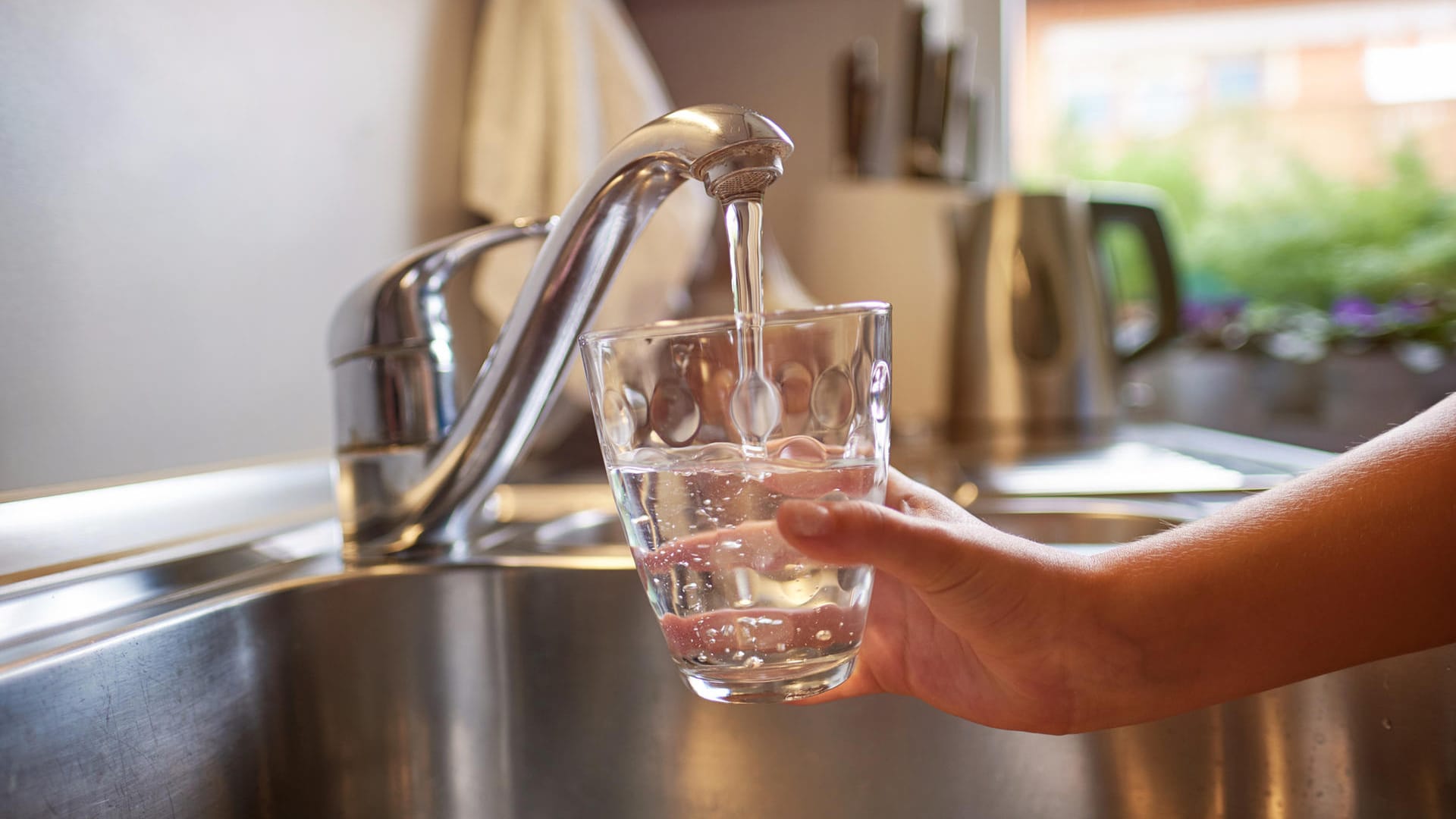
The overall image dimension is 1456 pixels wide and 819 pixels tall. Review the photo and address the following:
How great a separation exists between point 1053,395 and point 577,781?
87cm

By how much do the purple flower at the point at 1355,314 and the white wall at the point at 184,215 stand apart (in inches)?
65.8

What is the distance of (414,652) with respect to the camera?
483 millimetres

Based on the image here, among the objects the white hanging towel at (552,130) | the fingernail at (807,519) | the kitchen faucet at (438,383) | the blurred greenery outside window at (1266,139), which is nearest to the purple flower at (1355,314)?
the blurred greenery outside window at (1266,139)

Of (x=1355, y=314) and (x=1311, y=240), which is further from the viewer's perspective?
(x=1311, y=240)

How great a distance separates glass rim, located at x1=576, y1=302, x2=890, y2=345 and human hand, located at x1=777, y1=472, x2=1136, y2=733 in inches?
2.2

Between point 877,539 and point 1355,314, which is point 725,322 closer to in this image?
point 877,539

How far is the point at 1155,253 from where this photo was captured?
1.27 metres

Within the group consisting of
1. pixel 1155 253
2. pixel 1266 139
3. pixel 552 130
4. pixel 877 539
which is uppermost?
pixel 1266 139

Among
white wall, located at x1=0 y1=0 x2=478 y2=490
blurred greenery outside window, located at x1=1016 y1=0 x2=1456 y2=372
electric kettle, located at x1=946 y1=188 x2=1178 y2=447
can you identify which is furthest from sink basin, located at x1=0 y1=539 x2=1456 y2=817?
blurred greenery outside window, located at x1=1016 y1=0 x2=1456 y2=372

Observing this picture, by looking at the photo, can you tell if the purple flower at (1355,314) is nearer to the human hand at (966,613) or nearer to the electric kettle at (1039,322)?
the electric kettle at (1039,322)

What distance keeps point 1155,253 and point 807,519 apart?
3.69ft

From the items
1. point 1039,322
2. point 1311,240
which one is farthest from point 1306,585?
point 1311,240

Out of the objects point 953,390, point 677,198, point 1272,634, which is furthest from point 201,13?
point 953,390

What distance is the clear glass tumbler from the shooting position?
304mm
